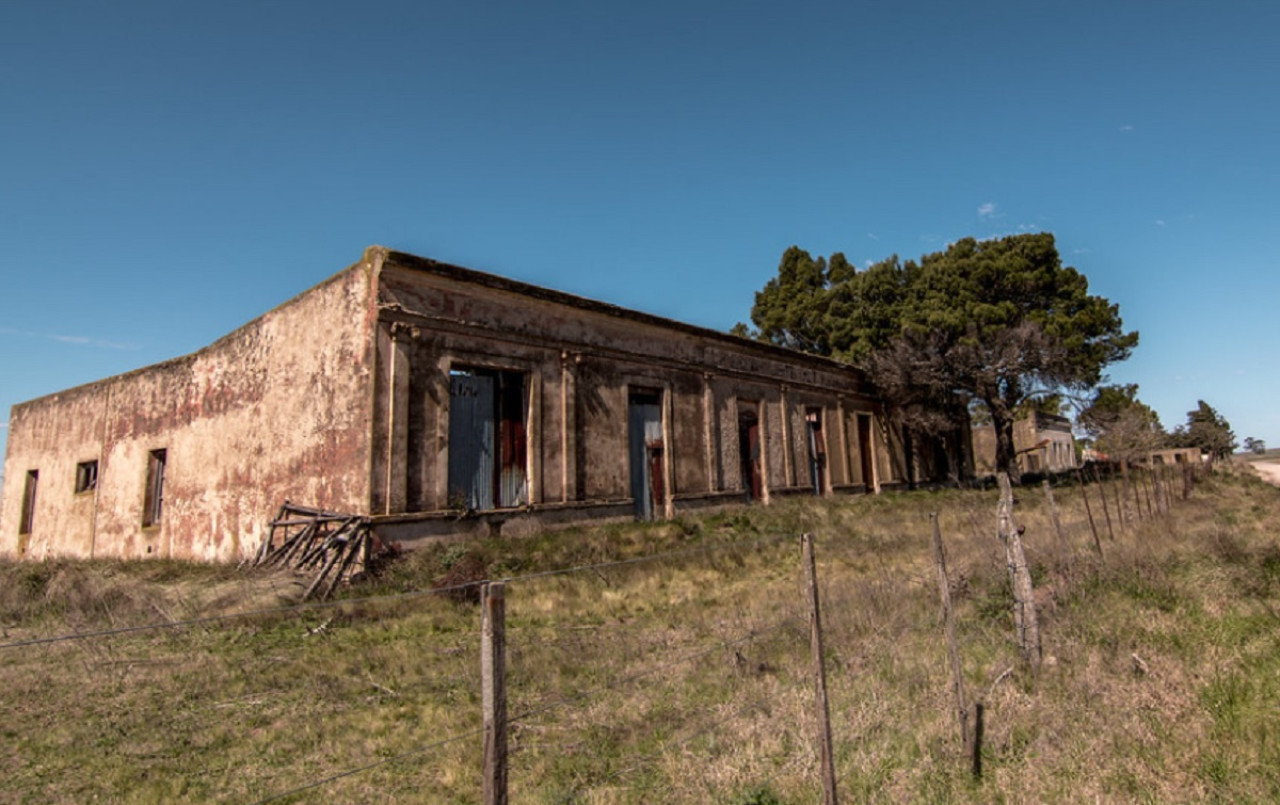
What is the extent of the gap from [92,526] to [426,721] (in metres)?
17.8

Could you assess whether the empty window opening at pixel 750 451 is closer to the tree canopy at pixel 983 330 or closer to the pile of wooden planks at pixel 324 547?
the tree canopy at pixel 983 330

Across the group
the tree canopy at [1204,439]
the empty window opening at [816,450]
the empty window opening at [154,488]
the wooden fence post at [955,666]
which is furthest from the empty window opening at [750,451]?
the tree canopy at [1204,439]

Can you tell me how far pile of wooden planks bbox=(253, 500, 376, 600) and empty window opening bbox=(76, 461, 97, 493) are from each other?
10852mm

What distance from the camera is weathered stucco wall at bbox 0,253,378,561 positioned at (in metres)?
11.4

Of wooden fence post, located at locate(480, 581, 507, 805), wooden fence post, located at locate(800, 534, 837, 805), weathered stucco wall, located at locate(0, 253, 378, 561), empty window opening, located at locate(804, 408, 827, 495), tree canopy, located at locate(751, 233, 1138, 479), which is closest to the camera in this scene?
wooden fence post, located at locate(480, 581, 507, 805)

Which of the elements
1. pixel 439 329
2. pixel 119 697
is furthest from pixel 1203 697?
pixel 439 329

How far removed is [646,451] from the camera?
50.5 ft

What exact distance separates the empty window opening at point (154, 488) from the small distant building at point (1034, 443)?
38.1m

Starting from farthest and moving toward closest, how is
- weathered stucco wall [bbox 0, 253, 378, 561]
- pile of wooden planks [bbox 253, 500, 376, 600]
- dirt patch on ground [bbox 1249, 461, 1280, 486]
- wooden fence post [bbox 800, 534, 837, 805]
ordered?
dirt patch on ground [bbox 1249, 461, 1280, 486], weathered stucco wall [bbox 0, 253, 378, 561], pile of wooden planks [bbox 253, 500, 376, 600], wooden fence post [bbox 800, 534, 837, 805]

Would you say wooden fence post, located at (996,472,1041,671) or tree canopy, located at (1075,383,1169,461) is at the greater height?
tree canopy, located at (1075,383,1169,461)

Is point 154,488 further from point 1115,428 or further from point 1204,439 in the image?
point 1204,439

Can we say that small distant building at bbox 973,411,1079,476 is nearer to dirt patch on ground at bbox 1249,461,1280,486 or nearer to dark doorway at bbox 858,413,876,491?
dirt patch on ground at bbox 1249,461,1280,486

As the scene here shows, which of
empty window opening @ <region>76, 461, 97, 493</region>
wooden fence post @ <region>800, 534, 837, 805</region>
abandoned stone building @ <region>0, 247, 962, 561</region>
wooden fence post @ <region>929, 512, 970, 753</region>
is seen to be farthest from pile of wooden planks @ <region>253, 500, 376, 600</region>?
empty window opening @ <region>76, 461, 97, 493</region>

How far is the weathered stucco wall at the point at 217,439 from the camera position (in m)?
11.4
